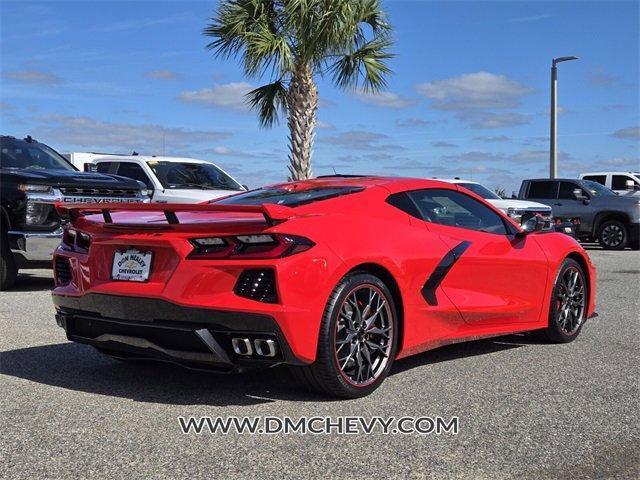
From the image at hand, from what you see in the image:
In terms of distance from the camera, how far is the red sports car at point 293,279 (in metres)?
4.38

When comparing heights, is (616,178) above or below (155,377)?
above

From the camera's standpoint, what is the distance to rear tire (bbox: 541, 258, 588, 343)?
6590 mm

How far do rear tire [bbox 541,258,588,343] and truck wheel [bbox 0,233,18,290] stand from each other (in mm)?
6305

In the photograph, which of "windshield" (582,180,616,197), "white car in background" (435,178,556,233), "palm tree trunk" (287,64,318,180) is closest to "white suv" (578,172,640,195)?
"windshield" (582,180,616,197)

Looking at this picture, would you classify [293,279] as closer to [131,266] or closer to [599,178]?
[131,266]

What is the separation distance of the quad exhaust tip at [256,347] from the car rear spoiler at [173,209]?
0.64 meters

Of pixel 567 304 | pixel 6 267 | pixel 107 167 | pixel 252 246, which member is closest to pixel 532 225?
pixel 567 304

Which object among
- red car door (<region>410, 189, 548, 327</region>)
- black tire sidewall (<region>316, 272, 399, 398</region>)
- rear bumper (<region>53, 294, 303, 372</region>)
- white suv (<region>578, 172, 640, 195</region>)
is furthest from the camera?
white suv (<region>578, 172, 640, 195</region>)

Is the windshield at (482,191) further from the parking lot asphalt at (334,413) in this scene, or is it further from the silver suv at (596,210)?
the parking lot asphalt at (334,413)

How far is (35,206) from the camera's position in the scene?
9.42 metres

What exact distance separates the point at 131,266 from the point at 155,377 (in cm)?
106

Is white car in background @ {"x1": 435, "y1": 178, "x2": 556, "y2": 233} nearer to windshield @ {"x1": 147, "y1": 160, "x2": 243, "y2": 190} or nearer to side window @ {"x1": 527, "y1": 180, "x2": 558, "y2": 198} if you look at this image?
side window @ {"x1": 527, "y1": 180, "x2": 558, "y2": 198}

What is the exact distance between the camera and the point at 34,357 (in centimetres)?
602

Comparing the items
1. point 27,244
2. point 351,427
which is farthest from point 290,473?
point 27,244
